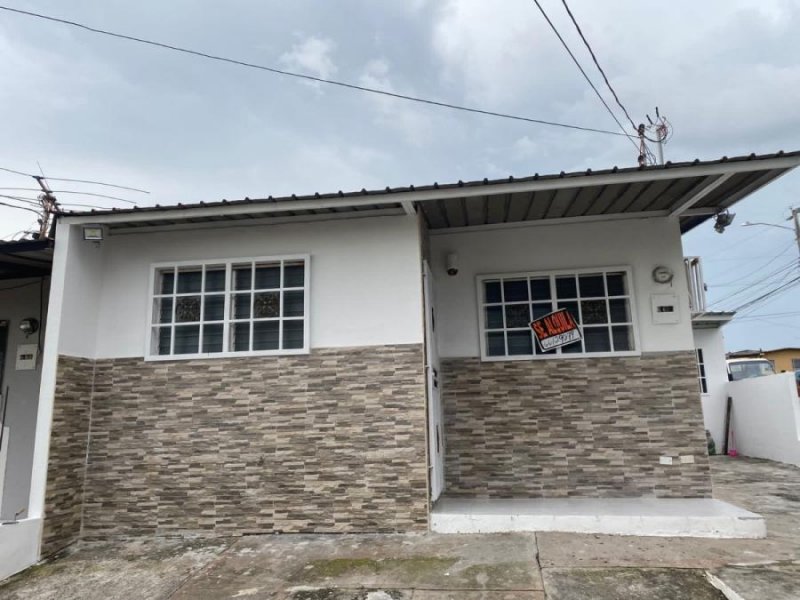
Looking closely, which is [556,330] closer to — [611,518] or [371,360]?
[611,518]

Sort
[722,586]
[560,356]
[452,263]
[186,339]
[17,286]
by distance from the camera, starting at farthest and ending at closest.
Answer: [17,286] → [452,263] → [560,356] → [186,339] → [722,586]

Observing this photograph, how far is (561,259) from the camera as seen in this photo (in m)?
6.55

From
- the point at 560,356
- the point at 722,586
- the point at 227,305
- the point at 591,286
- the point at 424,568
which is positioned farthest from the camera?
the point at 591,286

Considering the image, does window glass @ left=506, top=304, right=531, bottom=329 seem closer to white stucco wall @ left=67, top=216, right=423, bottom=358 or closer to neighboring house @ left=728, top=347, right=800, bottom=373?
white stucco wall @ left=67, top=216, right=423, bottom=358

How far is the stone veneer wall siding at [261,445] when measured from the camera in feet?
17.7

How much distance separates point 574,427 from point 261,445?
370 centimetres

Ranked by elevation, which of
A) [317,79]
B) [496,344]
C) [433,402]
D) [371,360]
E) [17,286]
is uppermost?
[317,79]

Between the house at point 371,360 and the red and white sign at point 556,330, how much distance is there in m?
0.09

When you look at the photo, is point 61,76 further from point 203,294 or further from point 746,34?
point 746,34

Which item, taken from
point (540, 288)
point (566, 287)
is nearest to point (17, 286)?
point (540, 288)

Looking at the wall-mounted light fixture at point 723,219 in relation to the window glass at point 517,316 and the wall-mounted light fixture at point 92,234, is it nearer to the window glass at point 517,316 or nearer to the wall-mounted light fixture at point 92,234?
the window glass at point 517,316

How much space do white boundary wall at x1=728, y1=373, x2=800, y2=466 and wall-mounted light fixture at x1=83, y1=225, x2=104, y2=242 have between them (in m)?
12.0

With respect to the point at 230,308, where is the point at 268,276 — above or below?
above

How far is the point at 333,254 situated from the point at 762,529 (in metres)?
5.07
